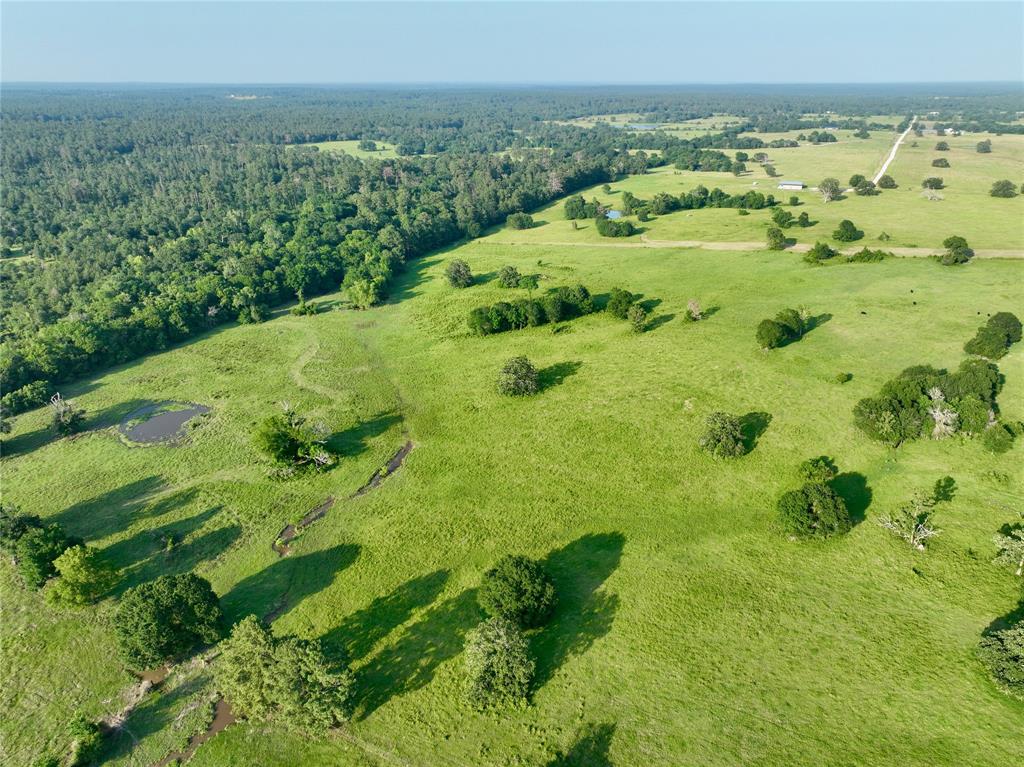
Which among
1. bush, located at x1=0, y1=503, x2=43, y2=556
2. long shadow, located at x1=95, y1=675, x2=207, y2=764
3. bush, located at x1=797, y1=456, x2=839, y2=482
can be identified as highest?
bush, located at x1=797, y1=456, x2=839, y2=482

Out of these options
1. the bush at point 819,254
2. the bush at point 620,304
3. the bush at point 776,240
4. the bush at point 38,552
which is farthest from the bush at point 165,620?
the bush at point 776,240

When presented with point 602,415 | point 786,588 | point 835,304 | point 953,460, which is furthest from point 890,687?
point 835,304

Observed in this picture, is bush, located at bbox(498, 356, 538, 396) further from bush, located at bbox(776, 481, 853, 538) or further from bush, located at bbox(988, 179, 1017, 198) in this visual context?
bush, located at bbox(988, 179, 1017, 198)

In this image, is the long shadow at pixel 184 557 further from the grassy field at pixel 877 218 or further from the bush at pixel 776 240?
the bush at pixel 776 240

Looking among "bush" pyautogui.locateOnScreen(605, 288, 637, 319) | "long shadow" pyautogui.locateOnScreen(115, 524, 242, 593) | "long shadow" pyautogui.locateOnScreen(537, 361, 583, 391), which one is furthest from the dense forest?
"bush" pyautogui.locateOnScreen(605, 288, 637, 319)

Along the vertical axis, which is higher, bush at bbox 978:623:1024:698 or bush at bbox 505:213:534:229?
bush at bbox 505:213:534:229

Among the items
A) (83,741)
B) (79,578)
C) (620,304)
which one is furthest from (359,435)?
(620,304)

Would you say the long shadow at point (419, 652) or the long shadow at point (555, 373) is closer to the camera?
the long shadow at point (419, 652)

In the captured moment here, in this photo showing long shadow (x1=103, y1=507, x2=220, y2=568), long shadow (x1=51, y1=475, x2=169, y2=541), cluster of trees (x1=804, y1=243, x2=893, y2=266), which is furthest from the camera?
cluster of trees (x1=804, y1=243, x2=893, y2=266)

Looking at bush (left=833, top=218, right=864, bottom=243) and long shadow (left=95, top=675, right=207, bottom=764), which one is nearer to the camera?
long shadow (left=95, top=675, right=207, bottom=764)
